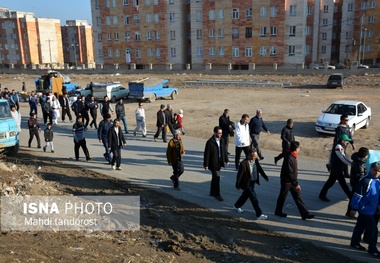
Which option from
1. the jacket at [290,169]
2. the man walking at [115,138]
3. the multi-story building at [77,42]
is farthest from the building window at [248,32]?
the multi-story building at [77,42]

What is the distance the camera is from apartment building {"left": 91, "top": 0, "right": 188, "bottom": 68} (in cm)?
6272

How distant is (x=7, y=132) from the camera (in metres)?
12.5

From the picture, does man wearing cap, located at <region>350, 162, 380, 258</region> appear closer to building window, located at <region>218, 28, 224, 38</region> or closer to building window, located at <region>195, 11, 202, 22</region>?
building window, located at <region>218, 28, 224, 38</region>

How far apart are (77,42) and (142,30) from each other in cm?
4681

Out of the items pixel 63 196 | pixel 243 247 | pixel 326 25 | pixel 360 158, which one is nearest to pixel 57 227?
pixel 63 196

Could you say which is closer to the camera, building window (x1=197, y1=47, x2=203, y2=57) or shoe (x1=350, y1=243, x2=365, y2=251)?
shoe (x1=350, y1=243, x2=365, y2=251)

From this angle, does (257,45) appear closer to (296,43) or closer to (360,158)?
(296,43)

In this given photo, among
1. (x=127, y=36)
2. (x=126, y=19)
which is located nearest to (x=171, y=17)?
(x=126, y=19)

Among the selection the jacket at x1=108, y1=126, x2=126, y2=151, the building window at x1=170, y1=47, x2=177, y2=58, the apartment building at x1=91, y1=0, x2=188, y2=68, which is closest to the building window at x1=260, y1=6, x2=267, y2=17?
the apartment building at x1=91, y1=0, x2=188, y2=68

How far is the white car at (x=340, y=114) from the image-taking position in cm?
1570

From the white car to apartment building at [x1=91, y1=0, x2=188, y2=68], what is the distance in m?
49.1

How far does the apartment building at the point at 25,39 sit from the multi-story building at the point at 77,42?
300 inches

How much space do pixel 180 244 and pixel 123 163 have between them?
5987 mm

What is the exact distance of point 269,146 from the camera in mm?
14516
